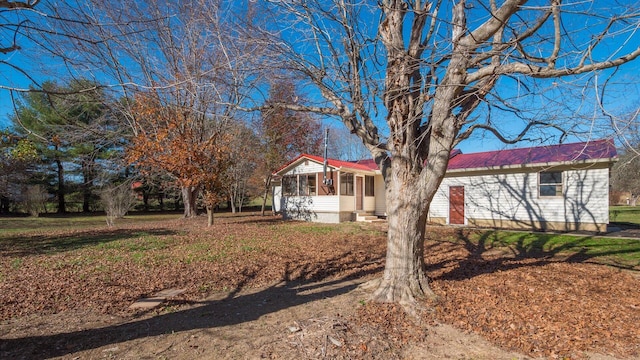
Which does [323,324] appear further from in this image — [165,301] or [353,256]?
[353,256]

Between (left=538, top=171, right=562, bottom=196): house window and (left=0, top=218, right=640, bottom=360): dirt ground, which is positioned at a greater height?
(left=538, top=171, right=562, bottom=196): house window

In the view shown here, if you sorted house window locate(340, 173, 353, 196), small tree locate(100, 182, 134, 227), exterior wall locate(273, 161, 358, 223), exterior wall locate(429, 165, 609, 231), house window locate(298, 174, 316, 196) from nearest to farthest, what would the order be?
exterior wall locate(429, 165, 609, 231) → small tree locate(100, 182, 134, 227) → exterior wall locate(273, 161, 358, 223) → house window locate(340, 173, 353, 196) → house window locate(298, 174, 316, 196)

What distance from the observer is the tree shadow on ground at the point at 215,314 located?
3.48 meters

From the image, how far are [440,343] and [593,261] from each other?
693cm

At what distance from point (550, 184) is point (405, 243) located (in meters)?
12.0

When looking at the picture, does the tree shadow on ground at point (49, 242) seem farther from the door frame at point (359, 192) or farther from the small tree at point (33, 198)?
the small tree at point (33, 198)

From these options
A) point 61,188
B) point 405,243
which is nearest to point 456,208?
point 405,243

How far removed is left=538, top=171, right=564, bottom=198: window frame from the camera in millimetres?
13211

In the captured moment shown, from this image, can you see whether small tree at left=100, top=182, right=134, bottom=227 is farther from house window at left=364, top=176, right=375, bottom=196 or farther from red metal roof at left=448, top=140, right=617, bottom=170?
red metal roof at left=448, top=140, right=617, bottom=170

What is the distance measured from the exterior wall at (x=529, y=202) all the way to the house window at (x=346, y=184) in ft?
14.7

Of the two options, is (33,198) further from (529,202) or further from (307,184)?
(529,202)

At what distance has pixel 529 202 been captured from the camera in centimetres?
1391

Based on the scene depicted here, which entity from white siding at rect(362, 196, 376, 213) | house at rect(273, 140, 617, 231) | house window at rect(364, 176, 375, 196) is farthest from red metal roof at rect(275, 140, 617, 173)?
white siding at rect(362, 196, 376, 213)

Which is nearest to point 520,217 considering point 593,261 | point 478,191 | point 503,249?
point 478,191
